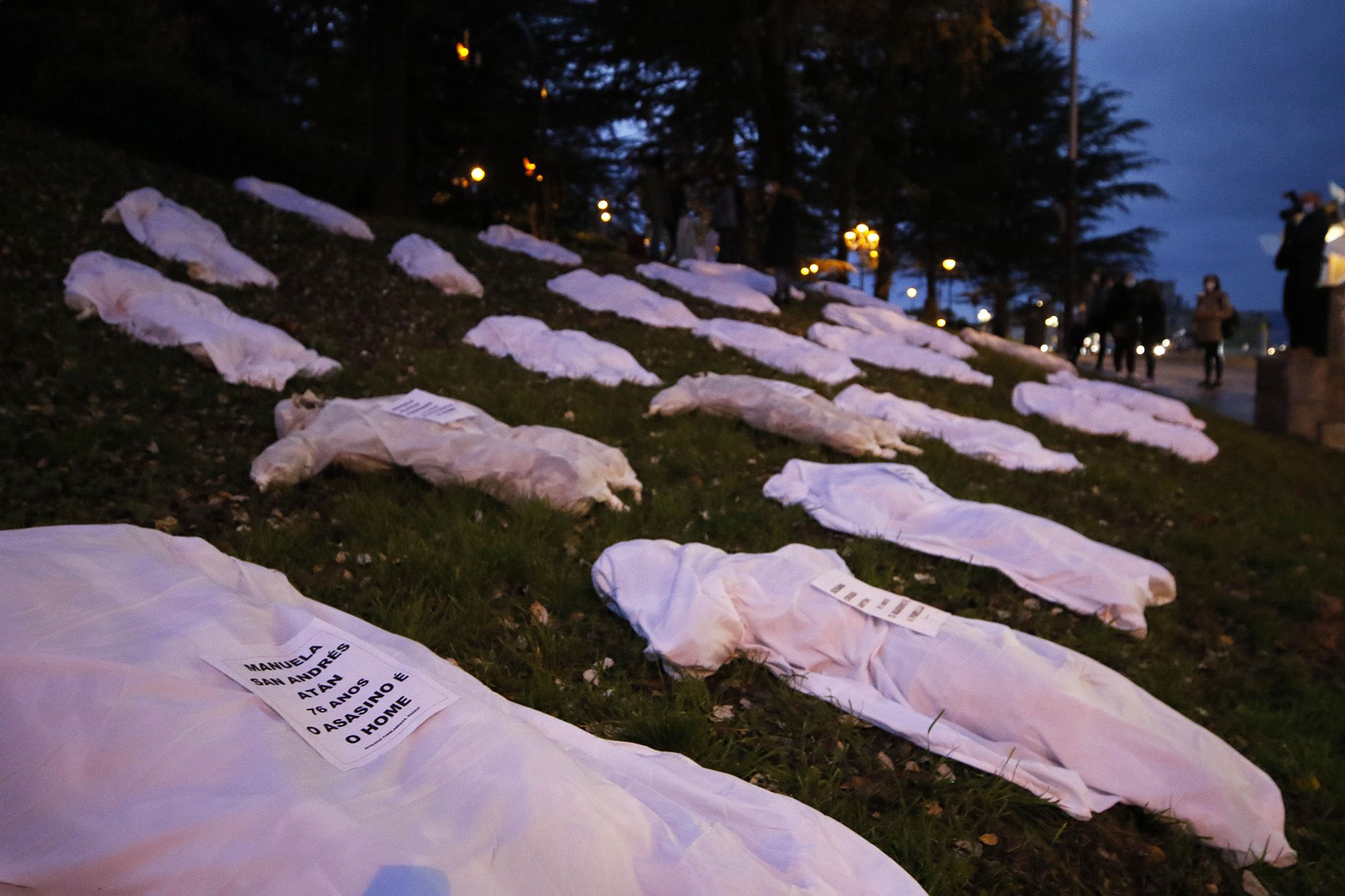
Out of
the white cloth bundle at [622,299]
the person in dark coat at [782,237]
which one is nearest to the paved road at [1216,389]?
the person in dark coat at [782,237]

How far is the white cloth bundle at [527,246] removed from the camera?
9.78 m

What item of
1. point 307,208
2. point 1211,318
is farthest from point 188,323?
point 1211,318

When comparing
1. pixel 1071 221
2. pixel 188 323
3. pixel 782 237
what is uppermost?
pixel 1071 221

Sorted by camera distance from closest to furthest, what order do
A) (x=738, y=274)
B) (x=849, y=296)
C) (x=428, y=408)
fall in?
(x=428, y=408)
(x=738, y=274)
(x=849, y=296)

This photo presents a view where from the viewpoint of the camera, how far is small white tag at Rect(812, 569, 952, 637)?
2.17m

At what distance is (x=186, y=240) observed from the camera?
239 inches

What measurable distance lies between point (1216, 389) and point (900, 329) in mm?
5377

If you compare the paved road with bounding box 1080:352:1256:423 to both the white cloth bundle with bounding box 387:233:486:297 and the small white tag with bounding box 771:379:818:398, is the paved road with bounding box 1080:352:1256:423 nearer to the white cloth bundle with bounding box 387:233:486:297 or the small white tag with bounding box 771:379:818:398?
the small white tag with bounding box 771:379:818:398

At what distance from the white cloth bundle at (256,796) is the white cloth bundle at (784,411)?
3.15m

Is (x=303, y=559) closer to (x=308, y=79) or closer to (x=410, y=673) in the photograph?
(x=410, y=673)

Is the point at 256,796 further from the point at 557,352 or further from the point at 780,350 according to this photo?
the point at 780,350

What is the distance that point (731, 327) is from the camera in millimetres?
7406

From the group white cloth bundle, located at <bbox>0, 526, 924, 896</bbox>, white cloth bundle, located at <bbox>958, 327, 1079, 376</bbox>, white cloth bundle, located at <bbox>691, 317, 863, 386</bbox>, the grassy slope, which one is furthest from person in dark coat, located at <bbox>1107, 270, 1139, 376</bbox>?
white cloth bundle, located at <bbox>0, 526, 924, 896</bbox>

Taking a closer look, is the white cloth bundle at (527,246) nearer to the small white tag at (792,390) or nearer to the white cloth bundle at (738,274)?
the white cloth bundle at (738,274)
